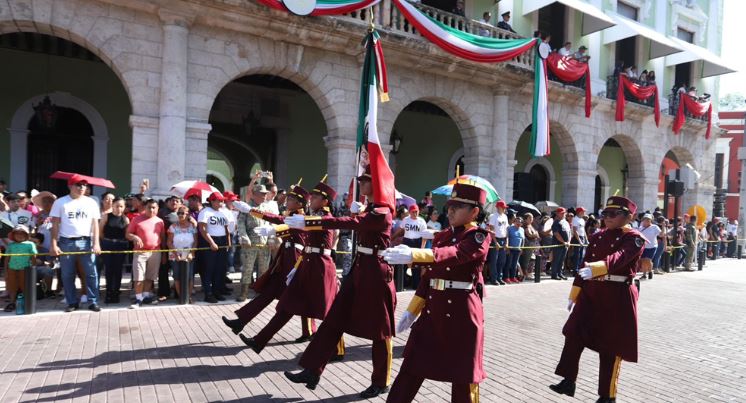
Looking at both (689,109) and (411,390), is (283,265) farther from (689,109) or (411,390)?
(689,109)

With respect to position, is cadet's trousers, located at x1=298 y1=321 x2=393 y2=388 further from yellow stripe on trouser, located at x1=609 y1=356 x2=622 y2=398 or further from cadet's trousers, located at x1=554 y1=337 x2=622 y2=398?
yellow stripe on trouser, located at x1=609 y1=356 x2=622 y2=398

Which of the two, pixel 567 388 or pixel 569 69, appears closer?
pixel 567 388

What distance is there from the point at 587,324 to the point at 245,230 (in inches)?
228

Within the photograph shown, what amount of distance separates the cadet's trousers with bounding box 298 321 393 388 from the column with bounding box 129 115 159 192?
761 cm

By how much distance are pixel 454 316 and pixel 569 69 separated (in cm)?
1479

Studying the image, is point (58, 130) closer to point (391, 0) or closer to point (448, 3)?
point (391, 0)

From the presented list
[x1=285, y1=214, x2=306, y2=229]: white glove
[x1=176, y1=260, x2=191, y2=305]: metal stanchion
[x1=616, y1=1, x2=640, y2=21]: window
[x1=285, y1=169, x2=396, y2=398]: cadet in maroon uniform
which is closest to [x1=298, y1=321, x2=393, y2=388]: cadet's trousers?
[x1=285, y1=169, x2=396, y2=398]: cadet in maroon uniform

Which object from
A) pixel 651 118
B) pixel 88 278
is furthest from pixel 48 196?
pixel 651 118

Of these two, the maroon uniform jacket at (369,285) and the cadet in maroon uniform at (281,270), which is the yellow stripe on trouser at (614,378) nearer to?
the maroon uniform jacket at (369,285)

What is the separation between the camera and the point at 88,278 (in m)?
7.35

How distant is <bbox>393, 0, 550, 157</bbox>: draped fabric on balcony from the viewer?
12.7m

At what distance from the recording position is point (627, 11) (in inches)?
813

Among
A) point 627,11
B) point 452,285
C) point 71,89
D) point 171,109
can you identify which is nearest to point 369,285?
point 452,285

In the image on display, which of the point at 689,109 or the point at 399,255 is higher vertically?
the point at 689,109
